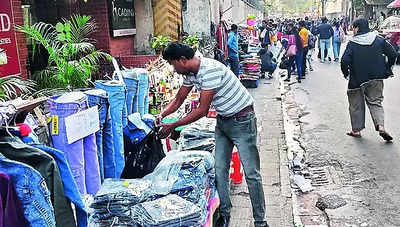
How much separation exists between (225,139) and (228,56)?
8955 millimetres

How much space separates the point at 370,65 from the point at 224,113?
3.85m

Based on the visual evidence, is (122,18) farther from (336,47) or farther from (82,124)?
(336,47)

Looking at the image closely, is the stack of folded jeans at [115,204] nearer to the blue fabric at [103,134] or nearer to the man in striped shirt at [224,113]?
the blue fabric at [103,134]

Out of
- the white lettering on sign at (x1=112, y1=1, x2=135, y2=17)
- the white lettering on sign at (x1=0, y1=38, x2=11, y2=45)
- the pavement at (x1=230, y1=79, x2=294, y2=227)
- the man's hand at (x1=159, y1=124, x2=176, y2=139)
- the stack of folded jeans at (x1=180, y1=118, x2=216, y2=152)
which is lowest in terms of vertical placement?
the pavement at (x1=230, y1=79, x2=294, y2=227)

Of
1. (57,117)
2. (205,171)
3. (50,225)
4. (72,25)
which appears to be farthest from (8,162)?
(72,25)

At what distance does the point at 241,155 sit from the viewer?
410cm

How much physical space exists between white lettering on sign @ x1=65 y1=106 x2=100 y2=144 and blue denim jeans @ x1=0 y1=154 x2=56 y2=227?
107 cm

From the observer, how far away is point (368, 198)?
5180mm

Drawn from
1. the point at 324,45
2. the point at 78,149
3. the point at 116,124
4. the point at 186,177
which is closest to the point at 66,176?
the point at 78,149

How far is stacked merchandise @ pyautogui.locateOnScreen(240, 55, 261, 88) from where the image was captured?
13.4m

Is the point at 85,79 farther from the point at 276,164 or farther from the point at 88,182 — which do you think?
the point at 276,164

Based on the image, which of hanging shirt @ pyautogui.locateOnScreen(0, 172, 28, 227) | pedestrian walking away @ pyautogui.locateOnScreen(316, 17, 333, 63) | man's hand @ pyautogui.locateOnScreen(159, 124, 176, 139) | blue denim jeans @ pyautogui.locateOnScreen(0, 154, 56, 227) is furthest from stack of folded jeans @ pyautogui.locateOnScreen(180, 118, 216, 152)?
pedestrian walking away @ pyautogui.locateOnScreen(316, 17, 333, 63)

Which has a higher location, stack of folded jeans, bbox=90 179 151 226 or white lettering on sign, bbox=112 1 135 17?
white lettering on sign, bbox=112 1 135 17

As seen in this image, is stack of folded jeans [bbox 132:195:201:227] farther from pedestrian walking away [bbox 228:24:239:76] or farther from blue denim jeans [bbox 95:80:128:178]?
pedestrian walking away [bbox 228:24:239:76]
